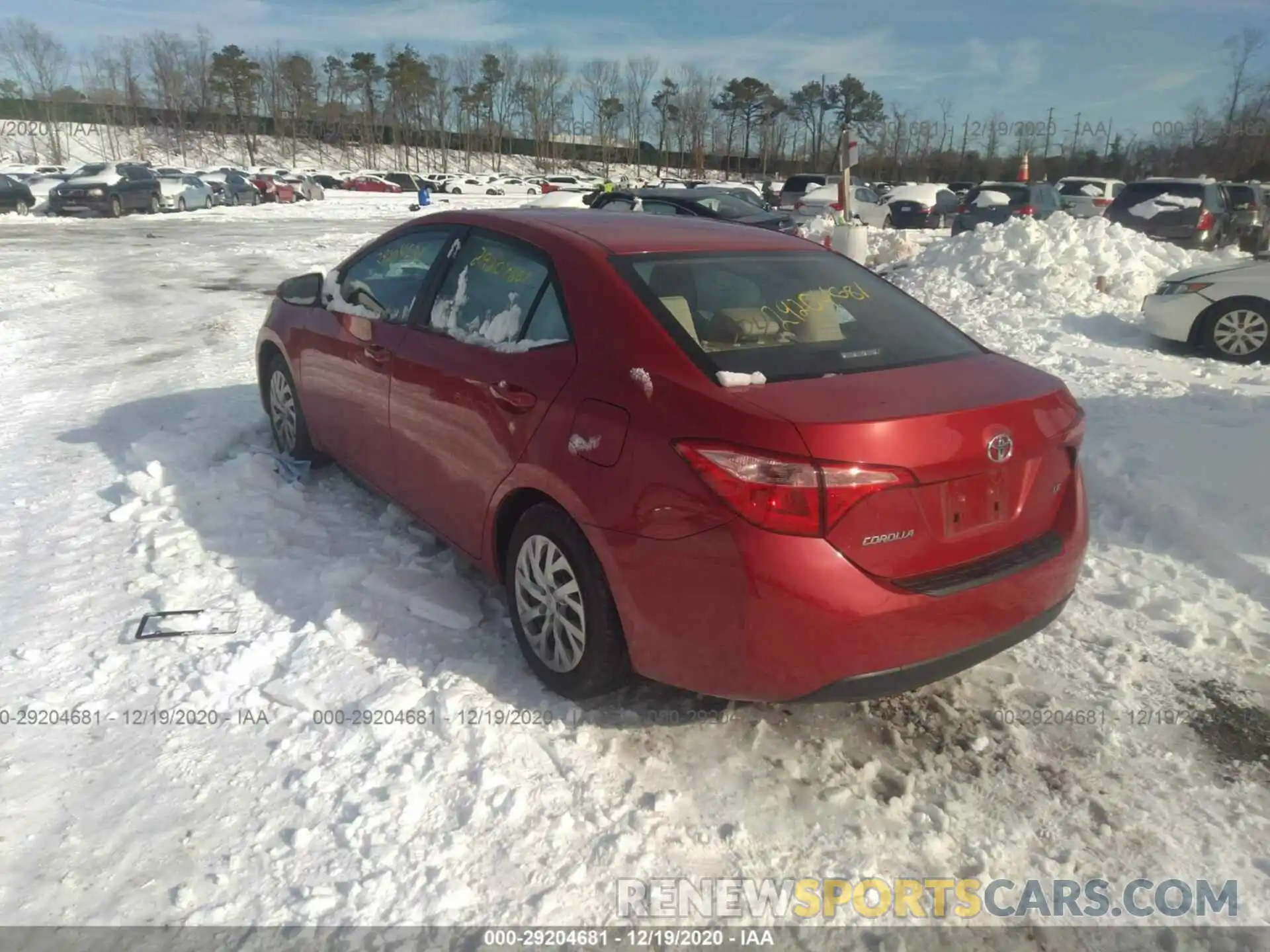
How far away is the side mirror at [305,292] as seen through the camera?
5.05 metres

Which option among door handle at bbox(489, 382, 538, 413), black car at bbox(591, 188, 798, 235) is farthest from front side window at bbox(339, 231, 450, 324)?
black car at bbox(591, 188, 798, 235)

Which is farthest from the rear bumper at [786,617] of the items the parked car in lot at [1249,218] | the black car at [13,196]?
the black car at [13,196]

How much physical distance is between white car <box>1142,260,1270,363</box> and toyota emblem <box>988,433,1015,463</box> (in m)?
7.70

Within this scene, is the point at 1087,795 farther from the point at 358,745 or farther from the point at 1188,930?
the point at 358,745

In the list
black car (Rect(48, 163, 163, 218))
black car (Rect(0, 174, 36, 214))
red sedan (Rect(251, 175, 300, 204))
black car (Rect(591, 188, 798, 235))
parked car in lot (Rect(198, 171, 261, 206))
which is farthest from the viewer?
red sedan (Rect(251, 175, 300, 204))

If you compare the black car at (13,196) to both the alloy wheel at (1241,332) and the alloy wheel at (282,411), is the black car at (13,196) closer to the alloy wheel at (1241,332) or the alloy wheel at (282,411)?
the alloy wheel at (282,411)

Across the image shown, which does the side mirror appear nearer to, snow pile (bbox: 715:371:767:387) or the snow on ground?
the snow on ground

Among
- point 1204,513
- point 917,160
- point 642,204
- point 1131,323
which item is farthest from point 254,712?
point 917,160

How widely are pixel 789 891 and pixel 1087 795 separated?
108cm

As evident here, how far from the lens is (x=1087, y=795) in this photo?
2.85 metres

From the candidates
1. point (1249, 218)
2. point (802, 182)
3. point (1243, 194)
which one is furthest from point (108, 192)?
point (1243, 194)

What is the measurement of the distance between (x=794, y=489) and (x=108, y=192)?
106 ft

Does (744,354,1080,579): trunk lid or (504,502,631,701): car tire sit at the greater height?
(744,354,1080,579): trunk lid

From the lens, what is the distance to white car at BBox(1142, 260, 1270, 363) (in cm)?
873
